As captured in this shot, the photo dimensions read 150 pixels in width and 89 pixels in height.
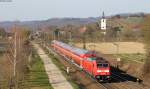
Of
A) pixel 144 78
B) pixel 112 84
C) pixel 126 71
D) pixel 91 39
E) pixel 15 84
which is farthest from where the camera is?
pixel 91 39

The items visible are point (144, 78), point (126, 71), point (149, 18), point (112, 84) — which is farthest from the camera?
point (126, 71)

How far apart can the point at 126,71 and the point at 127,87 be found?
18.6 meters

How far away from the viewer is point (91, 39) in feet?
468

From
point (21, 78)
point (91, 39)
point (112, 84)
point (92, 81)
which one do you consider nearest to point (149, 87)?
point (112, 84)

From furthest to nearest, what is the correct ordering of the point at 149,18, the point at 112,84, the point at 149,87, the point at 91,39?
the point at 91,39, the point at 149,18, the point at 112,84, the point at 149,87

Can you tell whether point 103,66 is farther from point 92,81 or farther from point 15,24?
point 15,24

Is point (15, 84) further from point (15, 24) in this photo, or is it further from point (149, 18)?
point (149, 18)

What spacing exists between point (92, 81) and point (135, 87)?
6.09 metres

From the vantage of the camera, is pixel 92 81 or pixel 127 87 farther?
pixel 92 81

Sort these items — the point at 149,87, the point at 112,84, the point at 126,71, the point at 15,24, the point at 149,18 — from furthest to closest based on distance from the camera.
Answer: the point at 126,71
the point at 149,18
the point at 112,84
the point at 149,87
the point at 15,24

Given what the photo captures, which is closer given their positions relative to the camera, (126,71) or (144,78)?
(144,78)

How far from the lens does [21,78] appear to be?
42.4 metres

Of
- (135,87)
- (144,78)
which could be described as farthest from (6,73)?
(144,78)

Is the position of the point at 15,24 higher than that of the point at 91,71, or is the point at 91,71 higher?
the point at 15,24
